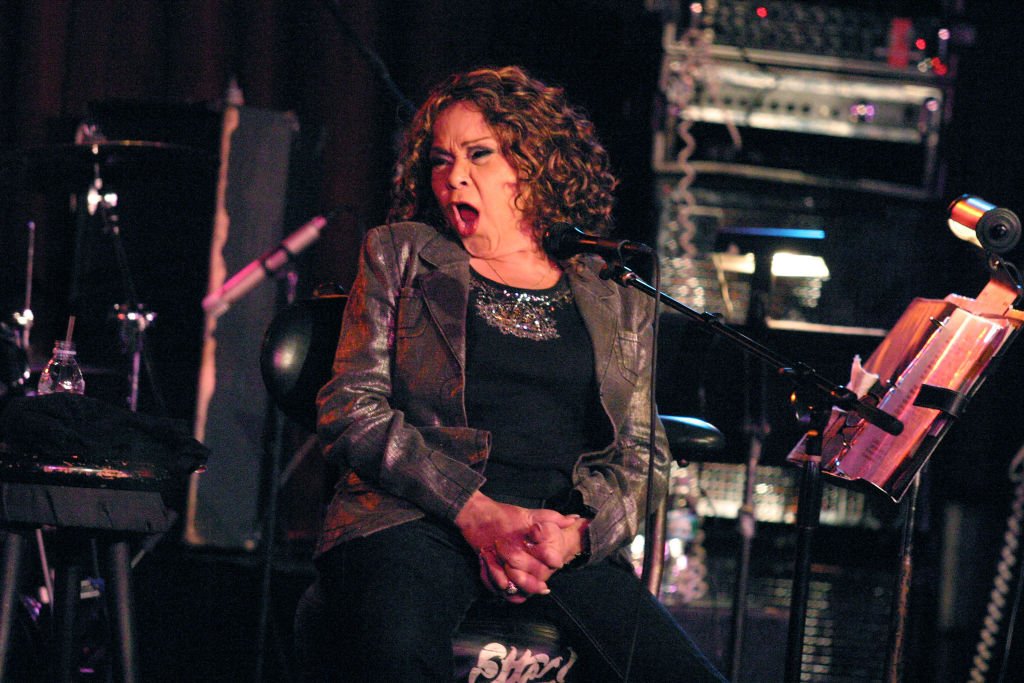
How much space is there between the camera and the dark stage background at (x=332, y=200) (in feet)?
9.58

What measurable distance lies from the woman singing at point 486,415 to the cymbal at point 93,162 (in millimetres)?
607

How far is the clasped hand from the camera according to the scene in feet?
5.23

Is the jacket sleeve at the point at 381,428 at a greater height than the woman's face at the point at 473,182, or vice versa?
the woman's face at the point at 473,182

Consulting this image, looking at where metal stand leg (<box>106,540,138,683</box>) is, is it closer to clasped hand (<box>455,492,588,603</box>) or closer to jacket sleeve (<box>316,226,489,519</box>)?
jacket sleeve (<box>316,226,489,519</box>)

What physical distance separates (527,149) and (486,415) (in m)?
0.53

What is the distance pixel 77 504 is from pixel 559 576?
0.74 meters

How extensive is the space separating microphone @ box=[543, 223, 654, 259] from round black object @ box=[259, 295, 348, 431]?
16.8 inches

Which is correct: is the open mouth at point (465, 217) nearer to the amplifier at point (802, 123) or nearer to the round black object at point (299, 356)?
the round black object at point (299, 356)

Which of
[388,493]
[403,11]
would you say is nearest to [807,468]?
[388,493]

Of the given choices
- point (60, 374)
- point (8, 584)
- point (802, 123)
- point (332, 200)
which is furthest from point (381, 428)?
point (332, 200)


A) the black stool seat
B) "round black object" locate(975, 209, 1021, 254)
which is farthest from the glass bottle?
"round black object" locate(975, 209, 1021, 254)

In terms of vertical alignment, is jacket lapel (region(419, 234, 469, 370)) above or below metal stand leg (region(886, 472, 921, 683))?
above

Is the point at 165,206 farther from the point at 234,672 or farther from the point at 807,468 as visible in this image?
the point at 807,468

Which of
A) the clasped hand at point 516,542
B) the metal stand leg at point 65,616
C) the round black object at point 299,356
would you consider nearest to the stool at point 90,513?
the metal stand leg at point 65,616
